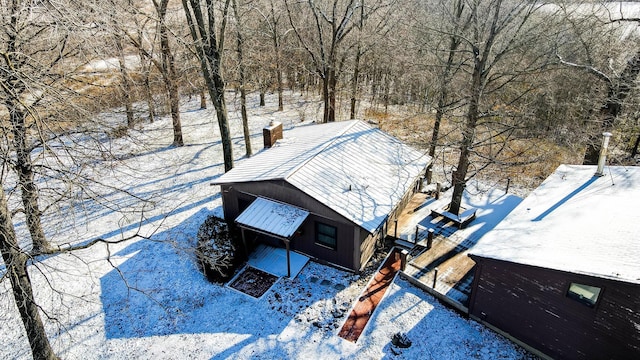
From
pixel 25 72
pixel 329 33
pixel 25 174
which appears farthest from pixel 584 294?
pixel 329 33

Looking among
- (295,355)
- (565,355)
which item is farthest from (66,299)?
(565,355)

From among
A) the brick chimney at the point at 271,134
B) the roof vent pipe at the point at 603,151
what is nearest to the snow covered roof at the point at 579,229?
the roof vent pipe at the point at 603,151

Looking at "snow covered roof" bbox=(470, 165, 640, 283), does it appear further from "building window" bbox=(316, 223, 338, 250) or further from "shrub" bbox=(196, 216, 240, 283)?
"shrub" bbox=(196, 216, 240, 283)

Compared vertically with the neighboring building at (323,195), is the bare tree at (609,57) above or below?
above

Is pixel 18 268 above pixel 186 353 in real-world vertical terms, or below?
above

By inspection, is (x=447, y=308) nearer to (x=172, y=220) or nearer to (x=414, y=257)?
(x=414, y=257)

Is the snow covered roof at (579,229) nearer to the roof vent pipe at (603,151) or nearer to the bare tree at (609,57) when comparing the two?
the roof vent pipe at (603,151)

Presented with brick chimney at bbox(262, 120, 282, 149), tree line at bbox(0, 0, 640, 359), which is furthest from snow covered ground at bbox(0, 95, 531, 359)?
→ brick chimney at bbox(262, 120, 282, 149)
